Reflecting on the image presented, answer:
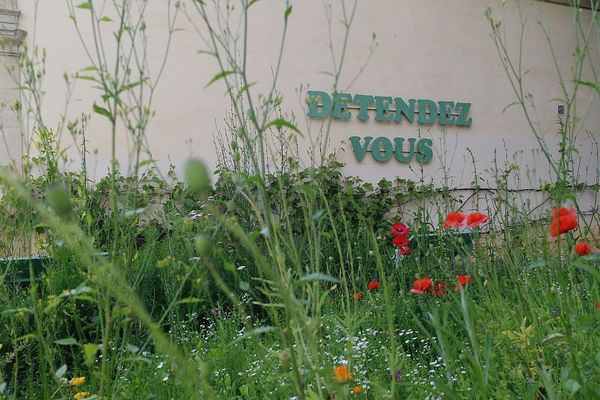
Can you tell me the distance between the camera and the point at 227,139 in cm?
598

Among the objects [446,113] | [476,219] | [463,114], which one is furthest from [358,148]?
A: [476,219]

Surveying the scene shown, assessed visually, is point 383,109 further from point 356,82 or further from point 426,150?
point 426,150

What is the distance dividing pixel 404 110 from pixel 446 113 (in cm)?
60

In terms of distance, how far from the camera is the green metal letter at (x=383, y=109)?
691 centimetres

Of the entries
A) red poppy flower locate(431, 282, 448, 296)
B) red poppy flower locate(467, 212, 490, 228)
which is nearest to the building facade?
red poppy flower locate(431, 282, 448, 296)

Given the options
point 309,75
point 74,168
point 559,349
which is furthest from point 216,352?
point 309,75

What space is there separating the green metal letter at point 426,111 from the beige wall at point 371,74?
0.10 metres

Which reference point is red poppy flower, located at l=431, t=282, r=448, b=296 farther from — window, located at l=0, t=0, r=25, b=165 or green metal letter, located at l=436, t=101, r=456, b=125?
green metal letter, located at l=436, t=101, r=456, b=125

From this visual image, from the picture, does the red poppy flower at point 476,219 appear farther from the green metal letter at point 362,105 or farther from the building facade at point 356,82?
the green metal letter at point 362,105


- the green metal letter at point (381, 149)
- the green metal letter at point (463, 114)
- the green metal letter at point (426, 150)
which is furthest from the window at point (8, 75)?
the green metal letter at point (463, 114)

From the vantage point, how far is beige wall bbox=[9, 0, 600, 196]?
5.82m

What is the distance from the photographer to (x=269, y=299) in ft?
8.34

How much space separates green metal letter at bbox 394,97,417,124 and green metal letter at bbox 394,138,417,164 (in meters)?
0.21

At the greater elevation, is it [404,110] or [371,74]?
[371,74]
